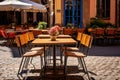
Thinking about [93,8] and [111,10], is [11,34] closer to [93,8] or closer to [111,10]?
[93,8]

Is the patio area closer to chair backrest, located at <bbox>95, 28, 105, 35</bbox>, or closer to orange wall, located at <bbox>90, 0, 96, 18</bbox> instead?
chair backrest, located at <bbox>95, 28, 105, 35</bbox>

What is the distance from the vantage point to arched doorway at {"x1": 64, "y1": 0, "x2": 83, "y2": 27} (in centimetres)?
1834

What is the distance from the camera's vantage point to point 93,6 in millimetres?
23047

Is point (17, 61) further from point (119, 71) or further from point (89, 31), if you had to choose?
point (89, 31)

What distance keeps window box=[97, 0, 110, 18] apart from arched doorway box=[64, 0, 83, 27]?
200 inches

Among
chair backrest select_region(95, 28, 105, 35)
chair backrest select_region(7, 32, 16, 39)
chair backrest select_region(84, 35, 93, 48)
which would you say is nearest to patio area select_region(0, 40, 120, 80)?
chair backrest select_region(84, 35, 93, 48)

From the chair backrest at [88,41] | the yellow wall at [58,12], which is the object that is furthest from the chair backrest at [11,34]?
the chair backrest at [88,41]

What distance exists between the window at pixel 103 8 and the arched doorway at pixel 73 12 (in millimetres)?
5084

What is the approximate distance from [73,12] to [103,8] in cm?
550

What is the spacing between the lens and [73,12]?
60.6 feet

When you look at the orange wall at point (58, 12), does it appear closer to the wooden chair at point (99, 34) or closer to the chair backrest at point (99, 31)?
the wooden chair at point (99, 34)

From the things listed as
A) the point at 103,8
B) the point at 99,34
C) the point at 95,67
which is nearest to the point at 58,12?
the point at 99,34

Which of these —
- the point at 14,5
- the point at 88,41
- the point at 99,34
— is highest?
the point at 14,5

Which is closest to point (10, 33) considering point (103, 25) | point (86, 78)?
point (103, 25)
